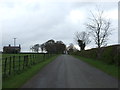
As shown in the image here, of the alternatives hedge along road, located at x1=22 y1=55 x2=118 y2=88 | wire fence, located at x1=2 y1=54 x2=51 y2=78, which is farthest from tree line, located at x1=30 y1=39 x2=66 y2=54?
hedge along road, located at x1=22 y1=55 x2=118 y2=88

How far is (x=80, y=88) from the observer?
9906mm

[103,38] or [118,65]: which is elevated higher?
[103,38]

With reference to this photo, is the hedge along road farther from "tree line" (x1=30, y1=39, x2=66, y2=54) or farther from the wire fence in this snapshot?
→ "tree line" (x1=30, y1=39, x2=66, y2=54)

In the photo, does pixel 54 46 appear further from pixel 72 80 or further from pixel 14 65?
pixel 72 80

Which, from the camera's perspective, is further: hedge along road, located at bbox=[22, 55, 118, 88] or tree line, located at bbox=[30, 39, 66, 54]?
tree line, located at bbox=[30, 39, 66, 54]

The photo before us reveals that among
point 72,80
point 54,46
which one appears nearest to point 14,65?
point 72,80

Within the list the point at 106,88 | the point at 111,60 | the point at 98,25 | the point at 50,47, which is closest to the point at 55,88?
the point at 106,88

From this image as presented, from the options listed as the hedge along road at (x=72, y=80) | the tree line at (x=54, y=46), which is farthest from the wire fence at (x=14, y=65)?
the tree line at (x=54, y=46)

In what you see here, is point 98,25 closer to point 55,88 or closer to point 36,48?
point 55,88

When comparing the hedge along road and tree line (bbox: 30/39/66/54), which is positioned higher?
tree line (bbox: 30/39/66/54)

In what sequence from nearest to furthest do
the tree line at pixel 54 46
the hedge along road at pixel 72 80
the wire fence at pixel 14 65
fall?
1. the hedge along road at pixel 72 80
2. the wire fence at pixel 14 65
3. the tree line at pixel 54 46

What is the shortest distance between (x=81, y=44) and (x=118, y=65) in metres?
79.6

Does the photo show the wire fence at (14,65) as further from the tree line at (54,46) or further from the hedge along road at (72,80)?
the tree line at (54,46)

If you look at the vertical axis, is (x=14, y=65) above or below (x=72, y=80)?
above
